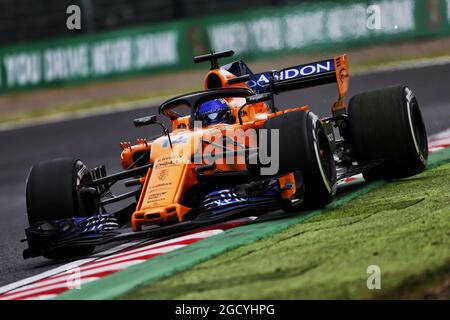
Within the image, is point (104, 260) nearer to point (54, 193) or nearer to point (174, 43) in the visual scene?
point (54, 193)

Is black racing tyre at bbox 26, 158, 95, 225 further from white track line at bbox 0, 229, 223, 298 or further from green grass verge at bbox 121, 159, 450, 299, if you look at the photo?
green grass verge at bbox 121, 159, 450, 299

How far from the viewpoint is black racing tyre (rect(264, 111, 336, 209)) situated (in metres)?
7.48

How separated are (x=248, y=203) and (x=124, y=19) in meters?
18.2

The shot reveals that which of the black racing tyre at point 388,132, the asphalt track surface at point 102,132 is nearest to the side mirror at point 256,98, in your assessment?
the black racing tyre at point 388,132

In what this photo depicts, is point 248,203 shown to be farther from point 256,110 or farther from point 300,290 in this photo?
point 300,290

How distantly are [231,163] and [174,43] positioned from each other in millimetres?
16286

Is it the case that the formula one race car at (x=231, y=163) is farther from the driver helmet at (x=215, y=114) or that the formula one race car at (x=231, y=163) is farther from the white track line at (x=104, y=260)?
the white track line at (x=104, y=260)

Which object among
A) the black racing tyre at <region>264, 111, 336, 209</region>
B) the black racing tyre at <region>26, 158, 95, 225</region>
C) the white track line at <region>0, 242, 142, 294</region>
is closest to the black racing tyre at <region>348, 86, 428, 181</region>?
the black racing tyre at <region>264, 111, 336, 209</region>

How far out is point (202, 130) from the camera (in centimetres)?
817

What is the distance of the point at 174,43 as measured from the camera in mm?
24016

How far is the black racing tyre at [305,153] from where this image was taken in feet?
24.5

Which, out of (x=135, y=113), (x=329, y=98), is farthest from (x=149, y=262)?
(x=135, y=113)

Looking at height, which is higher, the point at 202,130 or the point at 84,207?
the point at 202,130
